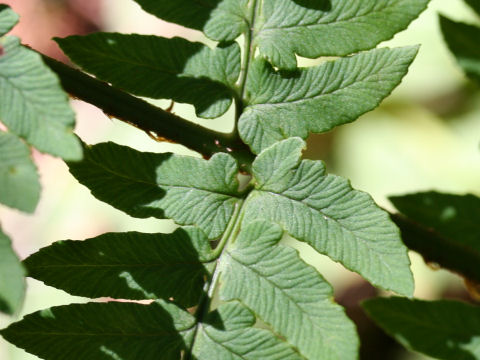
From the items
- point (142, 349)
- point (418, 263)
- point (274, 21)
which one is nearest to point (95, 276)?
point (142, 349)

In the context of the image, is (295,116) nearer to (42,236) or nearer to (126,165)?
(126,165)

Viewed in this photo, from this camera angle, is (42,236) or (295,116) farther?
(42,236)

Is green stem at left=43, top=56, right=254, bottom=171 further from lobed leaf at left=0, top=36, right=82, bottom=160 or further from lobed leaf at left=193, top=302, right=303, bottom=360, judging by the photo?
lobed leaf at left=193, top=302, right=303, bottom=360

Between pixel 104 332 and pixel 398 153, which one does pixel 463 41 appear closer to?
pixel 104 332

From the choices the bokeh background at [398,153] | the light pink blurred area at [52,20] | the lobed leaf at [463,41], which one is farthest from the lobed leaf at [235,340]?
the light pink blurred area at [52,20]

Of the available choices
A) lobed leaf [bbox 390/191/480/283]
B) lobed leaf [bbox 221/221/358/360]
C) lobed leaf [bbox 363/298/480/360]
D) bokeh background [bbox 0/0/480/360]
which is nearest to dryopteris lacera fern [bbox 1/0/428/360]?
lobed leaf [bbox 221/221/358/360]

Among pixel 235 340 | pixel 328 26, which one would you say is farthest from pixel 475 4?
pixel 235 340
